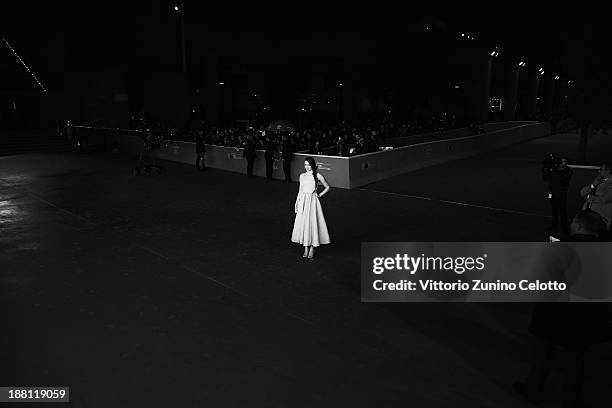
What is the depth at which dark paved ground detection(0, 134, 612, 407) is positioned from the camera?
485 cm

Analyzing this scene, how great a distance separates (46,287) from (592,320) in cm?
702

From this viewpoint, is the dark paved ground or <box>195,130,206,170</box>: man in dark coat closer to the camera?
the dark paved ground

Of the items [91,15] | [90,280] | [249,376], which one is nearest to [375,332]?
[249,376]

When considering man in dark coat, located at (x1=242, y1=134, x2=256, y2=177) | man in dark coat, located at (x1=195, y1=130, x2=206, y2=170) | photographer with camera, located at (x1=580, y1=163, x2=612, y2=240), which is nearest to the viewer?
photographer with camera, located at (x1=580, y1=163, x2=612, y2=240)

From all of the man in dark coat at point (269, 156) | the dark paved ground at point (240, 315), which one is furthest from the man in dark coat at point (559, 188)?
the man in dark coat at point (269, 156)

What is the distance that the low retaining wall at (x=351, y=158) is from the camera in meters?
16.2

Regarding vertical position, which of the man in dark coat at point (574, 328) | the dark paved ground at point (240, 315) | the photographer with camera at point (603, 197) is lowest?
the dark paved ground at point (240, 315)

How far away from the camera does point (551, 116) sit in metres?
22.3

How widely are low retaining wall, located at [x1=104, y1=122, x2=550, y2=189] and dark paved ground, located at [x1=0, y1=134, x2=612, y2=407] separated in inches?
116

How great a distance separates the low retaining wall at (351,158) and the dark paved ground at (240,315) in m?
2.94

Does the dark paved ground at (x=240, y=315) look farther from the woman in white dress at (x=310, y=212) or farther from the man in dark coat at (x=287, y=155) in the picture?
the man in dark coat at (x=287, y=155)

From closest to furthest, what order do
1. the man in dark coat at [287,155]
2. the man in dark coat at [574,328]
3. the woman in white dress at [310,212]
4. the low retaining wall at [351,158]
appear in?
1. the man in dark coat at [574,328]
2. the woman in white dress at [310,212]
3. the low retaining wall at [351,158]
4. the man in dark coat at [287,155]

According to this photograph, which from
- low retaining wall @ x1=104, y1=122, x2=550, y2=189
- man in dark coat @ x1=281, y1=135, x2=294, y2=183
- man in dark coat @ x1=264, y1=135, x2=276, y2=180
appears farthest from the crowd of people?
low retaining wall @ x1=104, y1=122, x2=550, y2=189

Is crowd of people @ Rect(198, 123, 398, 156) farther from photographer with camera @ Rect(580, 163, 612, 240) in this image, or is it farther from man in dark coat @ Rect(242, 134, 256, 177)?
photographer with camera @ Rect(580, 163, 612, 240)
